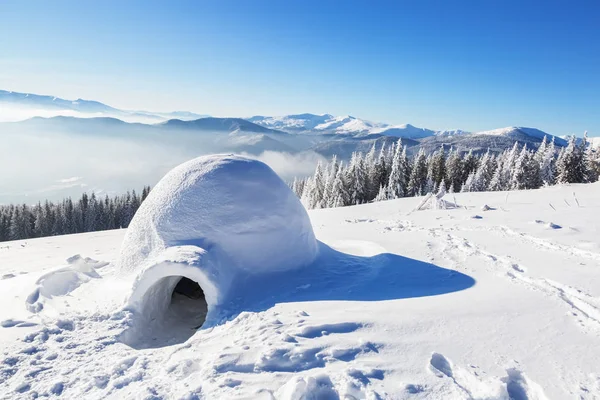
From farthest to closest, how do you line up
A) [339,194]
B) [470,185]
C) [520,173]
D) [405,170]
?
[405,170] → [339,194] → [470,185] → [520,173]

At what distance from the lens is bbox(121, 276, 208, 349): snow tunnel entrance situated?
614 cm

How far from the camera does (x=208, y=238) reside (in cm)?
711

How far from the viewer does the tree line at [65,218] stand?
167 feet

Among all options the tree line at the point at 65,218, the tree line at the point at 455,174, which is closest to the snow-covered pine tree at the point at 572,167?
the tree line at the point at 455,174

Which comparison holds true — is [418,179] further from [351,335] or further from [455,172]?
[351,335]

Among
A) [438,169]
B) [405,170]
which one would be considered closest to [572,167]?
[438,169]

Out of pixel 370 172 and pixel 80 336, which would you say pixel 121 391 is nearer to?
pixel 80 336

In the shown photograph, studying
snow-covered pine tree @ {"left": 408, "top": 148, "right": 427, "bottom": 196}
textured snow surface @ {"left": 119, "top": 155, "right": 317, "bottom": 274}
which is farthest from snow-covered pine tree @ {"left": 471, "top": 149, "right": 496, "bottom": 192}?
textured snow surface @ {"left": 119, "top": 155, "right": 317, "bottom": 274}

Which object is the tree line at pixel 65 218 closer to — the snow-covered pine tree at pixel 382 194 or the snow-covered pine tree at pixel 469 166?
the snow-covered pine tree at pixel 382 194

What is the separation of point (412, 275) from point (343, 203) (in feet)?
106

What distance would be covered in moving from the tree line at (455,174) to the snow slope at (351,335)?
2990 cm

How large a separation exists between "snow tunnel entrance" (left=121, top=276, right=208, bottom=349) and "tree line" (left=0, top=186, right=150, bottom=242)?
52754 millimetres

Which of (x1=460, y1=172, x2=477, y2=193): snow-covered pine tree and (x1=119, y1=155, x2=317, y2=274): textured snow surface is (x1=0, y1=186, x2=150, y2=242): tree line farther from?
(x1=119, y1=155, x2=317, y2=274): textured snow surface

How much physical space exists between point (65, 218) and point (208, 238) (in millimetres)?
60228
